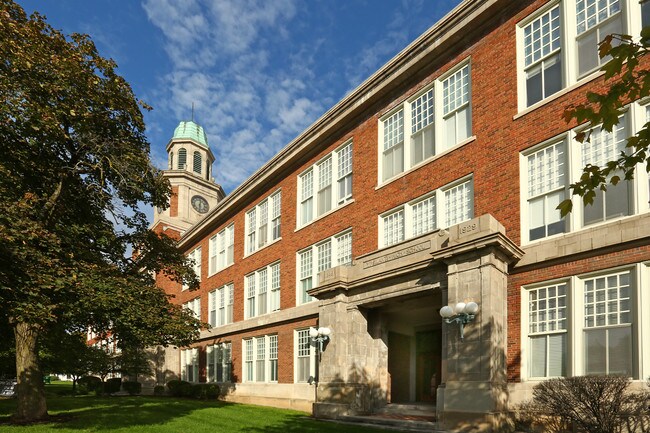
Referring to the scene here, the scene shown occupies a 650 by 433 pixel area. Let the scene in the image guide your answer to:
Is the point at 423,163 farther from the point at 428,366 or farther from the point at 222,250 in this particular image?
the point at 222,250

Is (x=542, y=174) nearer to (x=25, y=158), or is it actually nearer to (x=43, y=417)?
(x=25, y=158)

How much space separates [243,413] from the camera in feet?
61.9

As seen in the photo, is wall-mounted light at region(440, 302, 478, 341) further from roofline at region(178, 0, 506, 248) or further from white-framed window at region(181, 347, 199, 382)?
white-framed window at region(181, 347, 199, 382)

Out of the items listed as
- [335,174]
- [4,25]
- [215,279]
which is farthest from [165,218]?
[4,25]

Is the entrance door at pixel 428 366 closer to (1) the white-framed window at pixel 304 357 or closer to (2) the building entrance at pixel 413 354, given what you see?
(2) the building entrance at pixel 413 354

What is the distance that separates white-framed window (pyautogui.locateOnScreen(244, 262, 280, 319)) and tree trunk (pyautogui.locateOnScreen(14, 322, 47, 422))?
39.0 ft

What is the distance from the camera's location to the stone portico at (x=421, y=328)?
1236 centimetres

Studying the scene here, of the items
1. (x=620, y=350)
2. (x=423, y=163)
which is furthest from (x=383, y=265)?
(x=620, y=350)

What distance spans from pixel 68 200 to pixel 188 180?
111ft

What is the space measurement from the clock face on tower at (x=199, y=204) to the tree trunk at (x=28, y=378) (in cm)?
3501

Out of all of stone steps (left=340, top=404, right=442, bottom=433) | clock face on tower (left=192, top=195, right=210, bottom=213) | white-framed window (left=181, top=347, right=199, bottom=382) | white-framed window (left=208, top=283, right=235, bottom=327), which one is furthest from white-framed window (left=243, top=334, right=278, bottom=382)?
clock face on tower (left=192, top=195, right=210, bottom=213)

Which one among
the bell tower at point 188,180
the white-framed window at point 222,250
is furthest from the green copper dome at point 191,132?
the white-framed window at point 222,250

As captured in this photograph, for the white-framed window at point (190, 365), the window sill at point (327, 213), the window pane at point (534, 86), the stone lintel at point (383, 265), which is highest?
Answer: the window pane at point (534, 86)

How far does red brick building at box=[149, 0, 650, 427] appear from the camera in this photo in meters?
12.0
